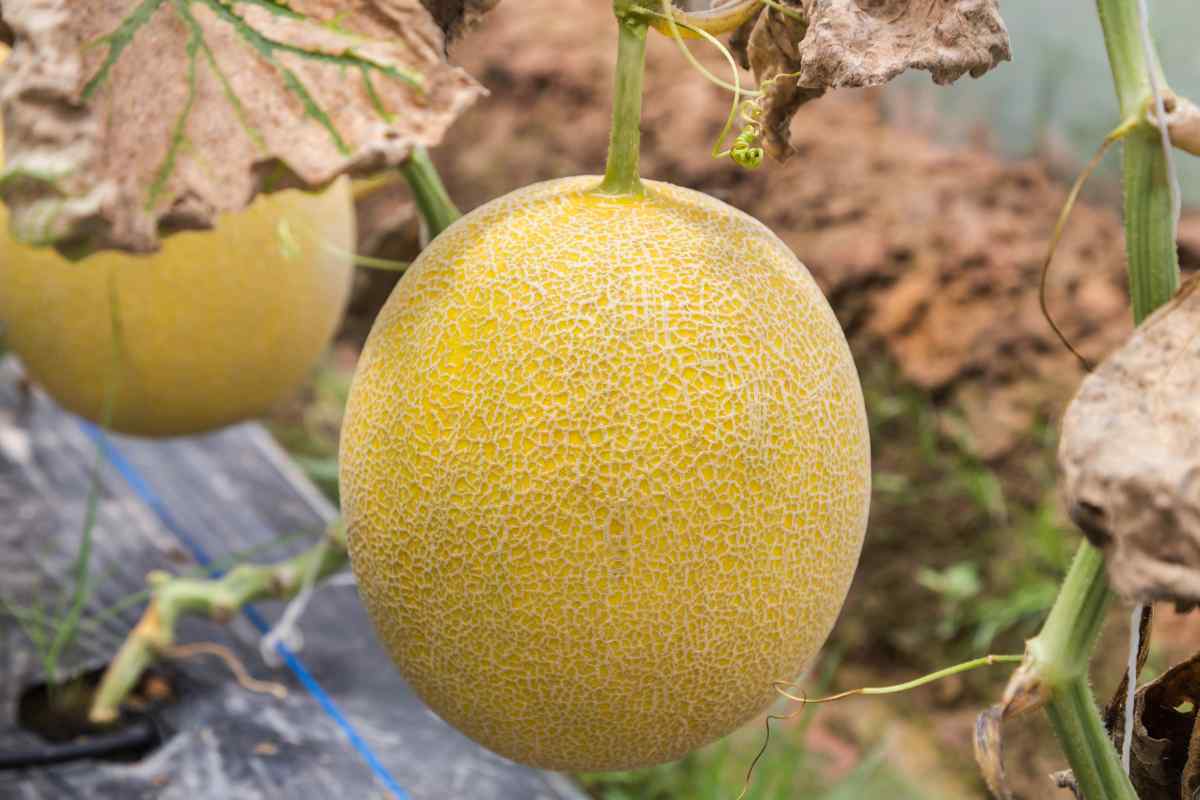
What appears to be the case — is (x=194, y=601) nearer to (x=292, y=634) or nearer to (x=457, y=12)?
(x=292, y=634)

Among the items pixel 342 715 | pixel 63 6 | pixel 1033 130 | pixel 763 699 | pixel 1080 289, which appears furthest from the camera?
pixel 1033 130

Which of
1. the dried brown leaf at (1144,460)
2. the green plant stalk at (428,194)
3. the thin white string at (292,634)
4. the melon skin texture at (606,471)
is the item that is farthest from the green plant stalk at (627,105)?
the thin white string at (292,634)

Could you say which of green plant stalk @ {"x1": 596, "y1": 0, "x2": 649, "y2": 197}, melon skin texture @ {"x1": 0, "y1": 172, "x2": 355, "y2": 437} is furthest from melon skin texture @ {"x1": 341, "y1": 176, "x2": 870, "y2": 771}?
melon skin texture @ {"x1": 0, "y1": 172, "x2": 355, "y2": 437}

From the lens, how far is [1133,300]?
62cm

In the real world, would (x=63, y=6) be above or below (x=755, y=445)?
above

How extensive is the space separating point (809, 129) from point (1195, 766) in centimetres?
180

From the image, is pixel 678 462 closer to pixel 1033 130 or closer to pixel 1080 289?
pixel 1080 289

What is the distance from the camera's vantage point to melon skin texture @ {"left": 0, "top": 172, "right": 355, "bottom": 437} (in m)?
1.22

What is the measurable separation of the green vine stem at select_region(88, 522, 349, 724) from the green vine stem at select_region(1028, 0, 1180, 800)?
77cm

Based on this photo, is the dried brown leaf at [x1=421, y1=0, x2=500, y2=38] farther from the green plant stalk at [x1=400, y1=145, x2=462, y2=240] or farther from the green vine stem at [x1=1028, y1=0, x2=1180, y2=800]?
the green vine stem at [x1=1028, y1=0, x2=1180, y2=800]

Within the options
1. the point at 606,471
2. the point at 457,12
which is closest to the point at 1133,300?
the point at 606,471

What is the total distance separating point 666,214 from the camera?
0.73 metres

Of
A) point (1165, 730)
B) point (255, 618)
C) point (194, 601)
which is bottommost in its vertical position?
point (255, 618)

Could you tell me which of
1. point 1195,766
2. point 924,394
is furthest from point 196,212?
point 924,394
